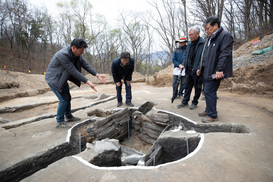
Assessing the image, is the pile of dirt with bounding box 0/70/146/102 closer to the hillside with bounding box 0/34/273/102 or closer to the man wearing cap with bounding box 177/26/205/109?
the hillside with bounding box 0/34/273/102

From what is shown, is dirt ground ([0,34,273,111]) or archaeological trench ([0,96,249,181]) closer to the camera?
Answer: archaeological trench ([0,96,249,181])

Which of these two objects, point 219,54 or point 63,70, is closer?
point 219,54

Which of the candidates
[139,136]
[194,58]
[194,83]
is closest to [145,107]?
[139,136]

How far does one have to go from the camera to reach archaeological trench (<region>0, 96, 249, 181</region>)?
2.05 m

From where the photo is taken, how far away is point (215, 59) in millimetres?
2627

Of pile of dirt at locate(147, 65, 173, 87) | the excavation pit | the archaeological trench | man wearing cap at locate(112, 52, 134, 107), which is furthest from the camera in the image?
pile of dirt at locate(147, 65, 173, 87)

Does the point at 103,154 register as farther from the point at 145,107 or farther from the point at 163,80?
the point at 163,80

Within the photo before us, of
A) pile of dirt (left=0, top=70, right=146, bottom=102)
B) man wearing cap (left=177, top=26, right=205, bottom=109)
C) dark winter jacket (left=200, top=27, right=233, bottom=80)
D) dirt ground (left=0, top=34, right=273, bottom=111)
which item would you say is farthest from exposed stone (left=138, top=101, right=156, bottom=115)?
pile of dirt (left=0, top=70, right=146, bottom=102)

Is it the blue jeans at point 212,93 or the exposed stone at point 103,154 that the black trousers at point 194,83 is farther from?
the exposed stone at point 103,154

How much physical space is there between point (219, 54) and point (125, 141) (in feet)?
11.6

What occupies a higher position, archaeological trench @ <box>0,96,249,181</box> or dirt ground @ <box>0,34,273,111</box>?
dirt ground @ <box>0,34,273,111</box>

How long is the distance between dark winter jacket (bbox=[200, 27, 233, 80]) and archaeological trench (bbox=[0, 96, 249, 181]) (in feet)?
3.29

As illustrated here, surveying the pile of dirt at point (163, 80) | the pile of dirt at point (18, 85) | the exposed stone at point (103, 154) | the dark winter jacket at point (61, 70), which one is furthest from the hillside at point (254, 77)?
the pile of dirt at point (18, 85)

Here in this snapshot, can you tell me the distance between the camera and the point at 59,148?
2295mm
